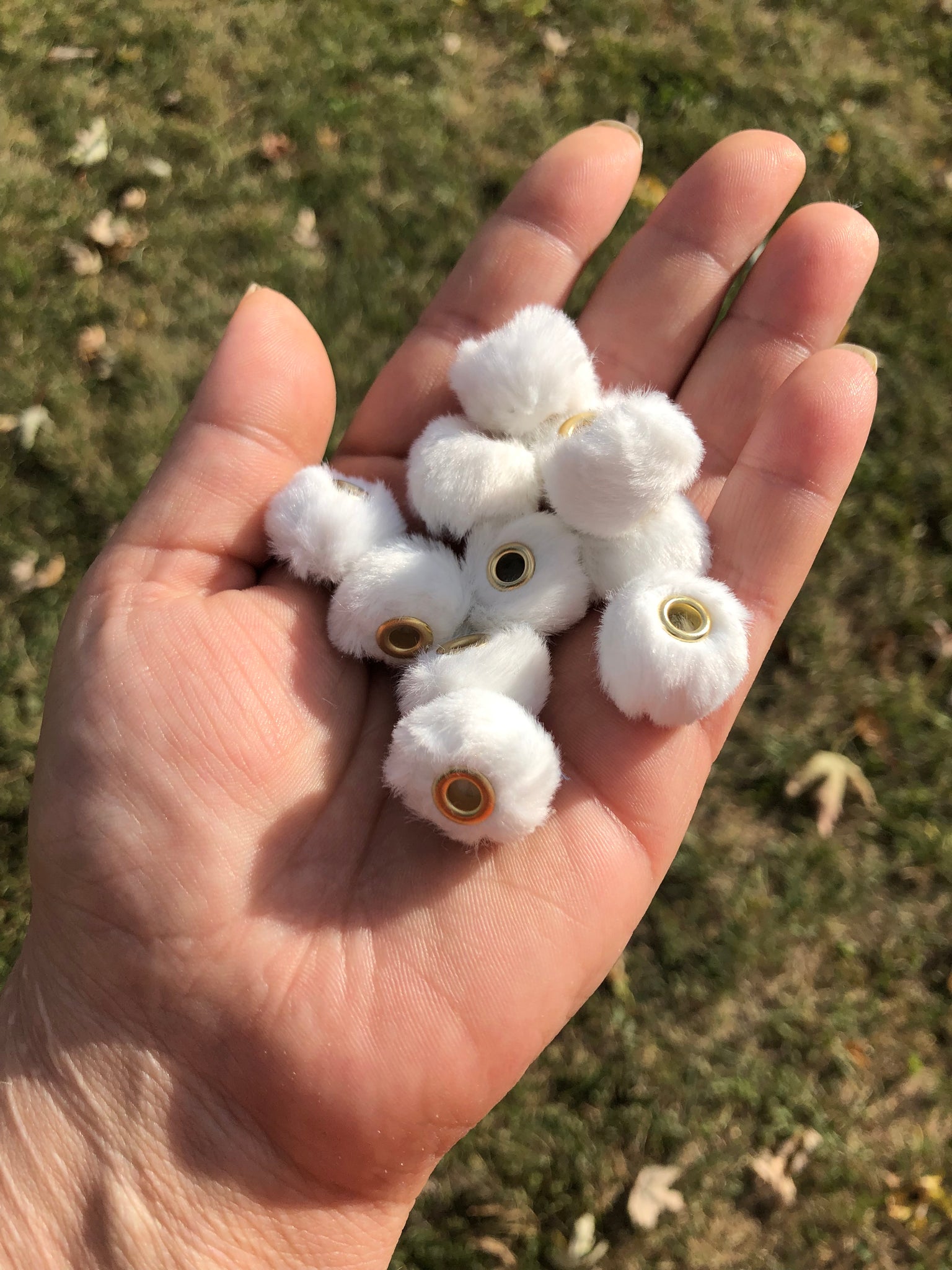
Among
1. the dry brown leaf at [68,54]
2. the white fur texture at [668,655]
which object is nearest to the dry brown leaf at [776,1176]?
the white fur texture at [668,655]

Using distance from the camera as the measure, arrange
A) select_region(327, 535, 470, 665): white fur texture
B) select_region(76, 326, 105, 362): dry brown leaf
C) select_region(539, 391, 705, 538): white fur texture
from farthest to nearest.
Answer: select_region(76, 326, 105, 362): dry brown leaf < select_region(327, 535, 470, 665): white fur texture < select_region(539, 391, 705, 538): white fur texture

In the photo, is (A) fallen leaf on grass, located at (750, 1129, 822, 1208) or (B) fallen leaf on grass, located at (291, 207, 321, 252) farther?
(B) fallen leaf on grass, located at (291, 207, 321, 252)

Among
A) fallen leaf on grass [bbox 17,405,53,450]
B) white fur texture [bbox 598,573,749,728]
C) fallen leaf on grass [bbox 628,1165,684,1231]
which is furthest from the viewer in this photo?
fallen leaf on grass [bbox 17,405,53,450]

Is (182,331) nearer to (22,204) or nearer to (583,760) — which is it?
(22,204)

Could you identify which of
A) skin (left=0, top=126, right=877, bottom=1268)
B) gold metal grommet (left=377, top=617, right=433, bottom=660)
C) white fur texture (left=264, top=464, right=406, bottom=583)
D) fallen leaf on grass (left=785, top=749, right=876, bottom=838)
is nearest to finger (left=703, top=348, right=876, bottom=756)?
skin (left=0, top=126, right=877, bottom=1268)

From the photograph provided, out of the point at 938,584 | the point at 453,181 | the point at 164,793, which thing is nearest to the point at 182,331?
the point at 453,181

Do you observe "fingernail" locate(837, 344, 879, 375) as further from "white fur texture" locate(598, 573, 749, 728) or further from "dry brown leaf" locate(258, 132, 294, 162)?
"dry brown leaf" locate(258, 132, 294, 162)

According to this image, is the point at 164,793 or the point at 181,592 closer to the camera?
the point at 164,793

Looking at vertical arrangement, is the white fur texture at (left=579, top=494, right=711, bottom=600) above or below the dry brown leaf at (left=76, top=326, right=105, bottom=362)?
above

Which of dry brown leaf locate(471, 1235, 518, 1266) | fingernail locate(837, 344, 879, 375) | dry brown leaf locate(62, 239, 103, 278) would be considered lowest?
dry brown leaf locate(471, 1235, 518, 1266)
